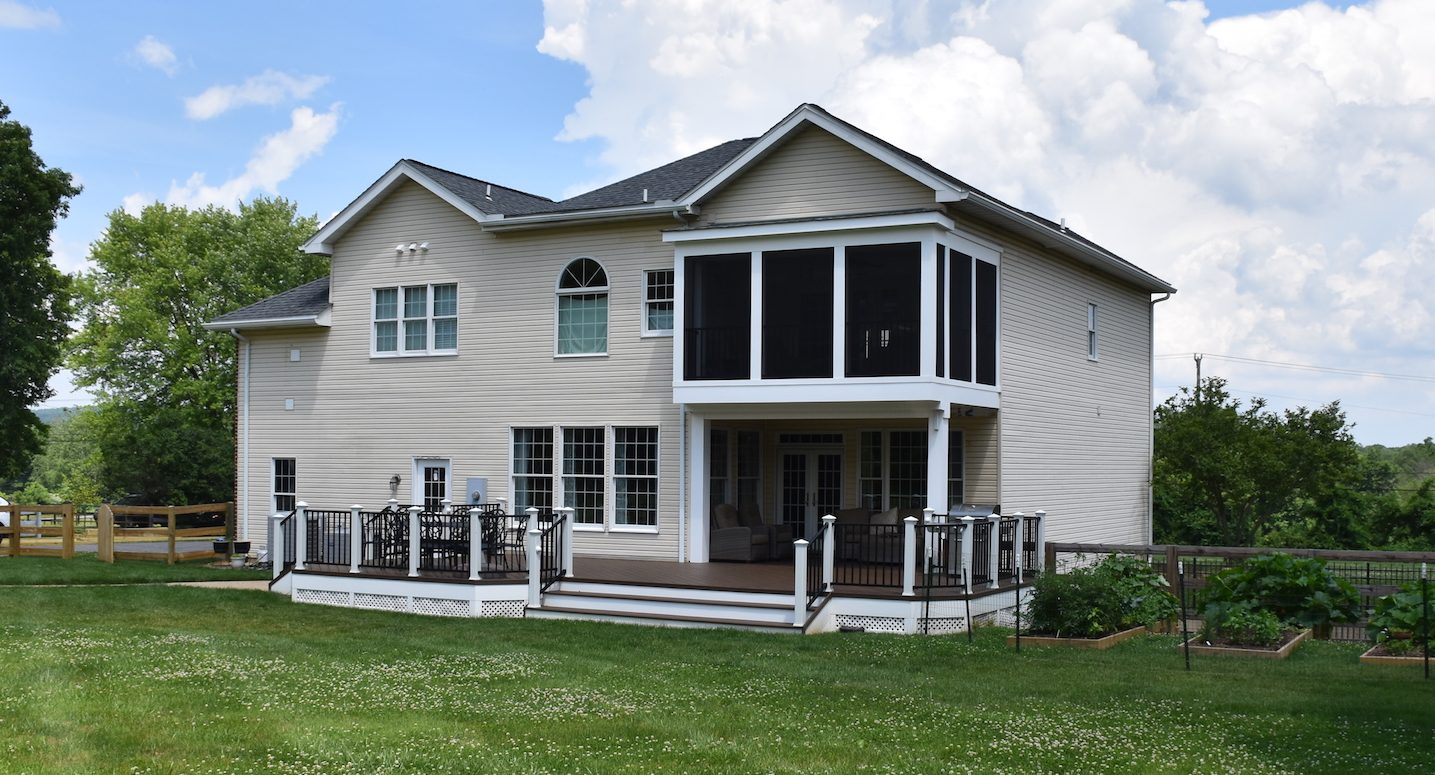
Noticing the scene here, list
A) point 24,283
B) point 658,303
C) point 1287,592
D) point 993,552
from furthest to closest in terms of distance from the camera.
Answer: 1. point 24,283
2. point 658,303
3. point 993,552
4. point 1287,592

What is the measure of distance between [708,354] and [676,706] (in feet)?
34.6

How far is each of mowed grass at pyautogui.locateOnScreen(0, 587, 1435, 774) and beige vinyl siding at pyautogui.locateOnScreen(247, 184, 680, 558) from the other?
7344mm

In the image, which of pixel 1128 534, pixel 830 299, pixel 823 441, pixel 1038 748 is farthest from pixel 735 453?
pixel 1038 748

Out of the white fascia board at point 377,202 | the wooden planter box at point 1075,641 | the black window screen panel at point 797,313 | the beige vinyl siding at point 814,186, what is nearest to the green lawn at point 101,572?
the white fascia board at point 377,202

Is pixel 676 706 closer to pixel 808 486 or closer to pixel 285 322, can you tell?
pixel 808 486

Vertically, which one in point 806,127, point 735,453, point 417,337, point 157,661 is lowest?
point 157,661

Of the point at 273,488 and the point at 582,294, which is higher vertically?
the point at 582,294

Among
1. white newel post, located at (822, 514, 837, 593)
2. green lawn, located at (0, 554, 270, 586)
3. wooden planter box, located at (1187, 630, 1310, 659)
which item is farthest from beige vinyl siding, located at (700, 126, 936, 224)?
green lawn, located at (0, 554, 270, 586)

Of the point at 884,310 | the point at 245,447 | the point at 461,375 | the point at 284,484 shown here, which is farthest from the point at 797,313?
the point at 245,447

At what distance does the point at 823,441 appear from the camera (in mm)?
23000

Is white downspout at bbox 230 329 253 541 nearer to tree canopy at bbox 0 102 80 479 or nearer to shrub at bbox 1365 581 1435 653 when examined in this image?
tree canopy at bbox 0 102 80 479

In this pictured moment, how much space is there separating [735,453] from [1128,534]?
959 centimetres

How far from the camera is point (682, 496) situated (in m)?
22.1

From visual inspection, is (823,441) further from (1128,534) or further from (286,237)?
(286,237)
